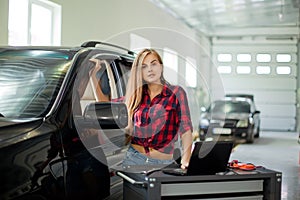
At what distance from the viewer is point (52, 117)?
2170mm

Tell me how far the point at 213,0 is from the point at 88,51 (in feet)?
31.1

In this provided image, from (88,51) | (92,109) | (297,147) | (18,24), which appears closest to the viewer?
(92,109)

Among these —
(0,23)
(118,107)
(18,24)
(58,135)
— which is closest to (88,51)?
(118,107)

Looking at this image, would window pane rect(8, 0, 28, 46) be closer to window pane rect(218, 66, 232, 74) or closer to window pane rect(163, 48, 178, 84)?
window pane rect(163, 48, 178, 84)

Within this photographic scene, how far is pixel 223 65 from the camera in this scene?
17328mm

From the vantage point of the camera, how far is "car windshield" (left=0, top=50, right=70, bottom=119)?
7.47 ft

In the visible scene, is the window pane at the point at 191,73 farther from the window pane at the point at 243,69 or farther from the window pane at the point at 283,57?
the window pane at the point at 283,57

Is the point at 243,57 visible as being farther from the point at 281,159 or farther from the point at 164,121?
the point at 164,121

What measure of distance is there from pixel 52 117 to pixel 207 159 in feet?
2.55

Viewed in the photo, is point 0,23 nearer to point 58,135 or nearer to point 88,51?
point 88,51

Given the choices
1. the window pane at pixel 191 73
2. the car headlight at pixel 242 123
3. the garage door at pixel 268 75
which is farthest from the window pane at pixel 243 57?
the car headlight at pixel 242 123

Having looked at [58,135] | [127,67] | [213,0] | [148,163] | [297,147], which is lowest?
[297,147]

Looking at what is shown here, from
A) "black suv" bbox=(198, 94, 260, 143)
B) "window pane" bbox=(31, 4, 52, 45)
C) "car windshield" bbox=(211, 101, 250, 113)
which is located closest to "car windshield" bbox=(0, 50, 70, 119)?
"window pane" bbox=(31, 4, 52, 45)

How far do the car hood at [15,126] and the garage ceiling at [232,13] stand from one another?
9.99 meters
